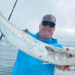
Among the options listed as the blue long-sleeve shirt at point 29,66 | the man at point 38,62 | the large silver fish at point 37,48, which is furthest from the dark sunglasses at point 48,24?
the blue long-sleeve shirt at point 29,66

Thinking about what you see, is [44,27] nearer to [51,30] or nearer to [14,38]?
[51,30]

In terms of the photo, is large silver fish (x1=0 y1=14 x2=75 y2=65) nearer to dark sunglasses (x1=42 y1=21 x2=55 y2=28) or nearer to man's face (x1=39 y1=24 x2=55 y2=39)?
man's face (x1=39 y1=24 x2=55 y2=39)

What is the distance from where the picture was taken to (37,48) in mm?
3125

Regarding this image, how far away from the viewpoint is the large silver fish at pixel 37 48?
3078 millimetres

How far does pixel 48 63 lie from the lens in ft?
10.3

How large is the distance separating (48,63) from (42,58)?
0.15m

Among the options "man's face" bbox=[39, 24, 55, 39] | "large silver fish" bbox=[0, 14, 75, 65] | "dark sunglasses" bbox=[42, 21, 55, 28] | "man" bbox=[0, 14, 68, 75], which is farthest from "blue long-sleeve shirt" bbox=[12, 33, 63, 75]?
"dark sunglasses" bbox=[42, 21, 55, 28]

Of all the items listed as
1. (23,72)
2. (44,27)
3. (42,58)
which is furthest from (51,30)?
(23,72)

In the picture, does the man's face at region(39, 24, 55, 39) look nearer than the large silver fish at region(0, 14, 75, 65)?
No

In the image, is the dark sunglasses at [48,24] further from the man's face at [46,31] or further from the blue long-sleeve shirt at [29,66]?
the blue long-sleeve shirt at [29,66]

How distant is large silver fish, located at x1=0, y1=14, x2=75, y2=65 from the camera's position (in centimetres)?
308

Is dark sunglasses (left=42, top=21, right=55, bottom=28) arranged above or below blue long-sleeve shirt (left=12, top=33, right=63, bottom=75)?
above

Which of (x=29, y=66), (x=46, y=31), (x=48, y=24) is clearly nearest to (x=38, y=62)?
(x=29, y=66)

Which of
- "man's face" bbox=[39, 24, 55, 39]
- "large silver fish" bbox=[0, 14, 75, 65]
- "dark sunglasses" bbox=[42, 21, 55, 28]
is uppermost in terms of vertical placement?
"dark sunglasses" bbox=[42, 21, 55, 28]
